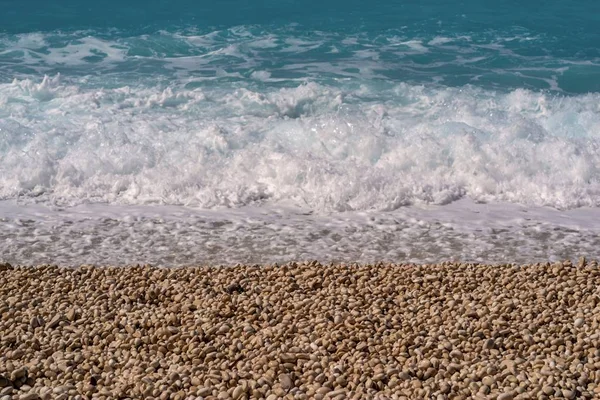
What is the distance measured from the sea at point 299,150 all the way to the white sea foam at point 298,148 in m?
0.03

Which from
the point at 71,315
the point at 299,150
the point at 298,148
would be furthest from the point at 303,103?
the point at 71,315

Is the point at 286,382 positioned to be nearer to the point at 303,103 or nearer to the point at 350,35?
the point at 303,103

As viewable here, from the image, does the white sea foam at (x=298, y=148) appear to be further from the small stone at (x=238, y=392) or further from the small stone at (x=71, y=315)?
Answer: the small stone at (x=238, y=392)

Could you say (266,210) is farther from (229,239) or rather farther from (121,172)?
(121,172)

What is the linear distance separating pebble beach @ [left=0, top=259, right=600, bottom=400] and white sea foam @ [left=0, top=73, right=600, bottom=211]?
7.65 feet

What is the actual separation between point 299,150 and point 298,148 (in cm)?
18

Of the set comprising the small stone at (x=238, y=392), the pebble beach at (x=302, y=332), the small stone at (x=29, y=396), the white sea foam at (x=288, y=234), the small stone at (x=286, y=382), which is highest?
the small stone at (x=29, y=396)

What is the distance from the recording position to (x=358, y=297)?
18.1ft

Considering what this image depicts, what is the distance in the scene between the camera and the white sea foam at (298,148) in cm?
845

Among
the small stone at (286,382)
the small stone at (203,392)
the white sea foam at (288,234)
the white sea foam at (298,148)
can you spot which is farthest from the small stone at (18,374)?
the white sea foam at (298,148)

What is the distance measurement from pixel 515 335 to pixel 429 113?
6784 mm

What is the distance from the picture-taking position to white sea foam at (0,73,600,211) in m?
8.45

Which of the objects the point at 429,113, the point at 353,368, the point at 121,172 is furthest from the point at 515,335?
the point at 429,113

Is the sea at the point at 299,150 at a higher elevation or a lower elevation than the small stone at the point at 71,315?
lower
